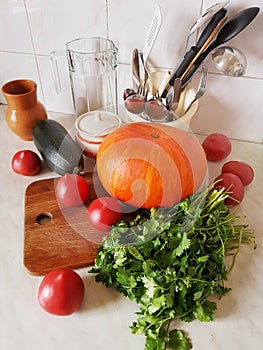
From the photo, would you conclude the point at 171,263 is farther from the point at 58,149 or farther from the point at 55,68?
the point at 55,68

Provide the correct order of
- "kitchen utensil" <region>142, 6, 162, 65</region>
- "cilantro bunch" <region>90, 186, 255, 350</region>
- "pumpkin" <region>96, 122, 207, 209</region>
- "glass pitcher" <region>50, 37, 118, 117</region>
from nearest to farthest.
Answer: "cilantro bunch" <region>90, 186, 255, 350</region> < "pumpkin" <region>96, 122, 207, 209</region> < "kitchen utensil" <region>142, 6, 162, 65</region> < "glass pitcher" <region>50, 37, 118, 117</region>

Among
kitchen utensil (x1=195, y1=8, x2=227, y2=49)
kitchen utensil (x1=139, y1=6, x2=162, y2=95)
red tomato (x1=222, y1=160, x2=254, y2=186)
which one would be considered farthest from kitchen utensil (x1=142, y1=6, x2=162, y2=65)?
red tomato (x1=222, y1=160, x2=254, y2=186)

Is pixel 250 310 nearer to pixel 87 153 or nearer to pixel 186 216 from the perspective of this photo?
pixel 186 216

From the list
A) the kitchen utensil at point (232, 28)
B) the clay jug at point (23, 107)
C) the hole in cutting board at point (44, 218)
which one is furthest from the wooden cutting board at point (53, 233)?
the kitchen utensil at point (232, 28)

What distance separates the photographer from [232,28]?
69cm

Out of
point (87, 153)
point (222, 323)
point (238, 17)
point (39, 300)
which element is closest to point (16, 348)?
point (39, 300)

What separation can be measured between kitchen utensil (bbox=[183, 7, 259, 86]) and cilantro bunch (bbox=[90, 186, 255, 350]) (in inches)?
12.7

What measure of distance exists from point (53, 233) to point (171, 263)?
0.83 ft

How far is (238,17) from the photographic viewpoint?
69 cm

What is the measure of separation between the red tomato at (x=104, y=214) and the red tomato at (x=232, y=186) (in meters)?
0.23

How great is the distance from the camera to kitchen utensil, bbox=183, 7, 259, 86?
0.67 metres

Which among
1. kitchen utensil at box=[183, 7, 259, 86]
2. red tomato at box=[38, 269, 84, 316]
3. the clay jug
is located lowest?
red tomato at box=[38, 269, 84, 316]

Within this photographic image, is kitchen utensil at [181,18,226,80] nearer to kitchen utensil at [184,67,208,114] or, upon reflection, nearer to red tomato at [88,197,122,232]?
kitchen utensil at [184,67,208,114]

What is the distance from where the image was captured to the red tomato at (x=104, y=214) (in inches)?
26.0
